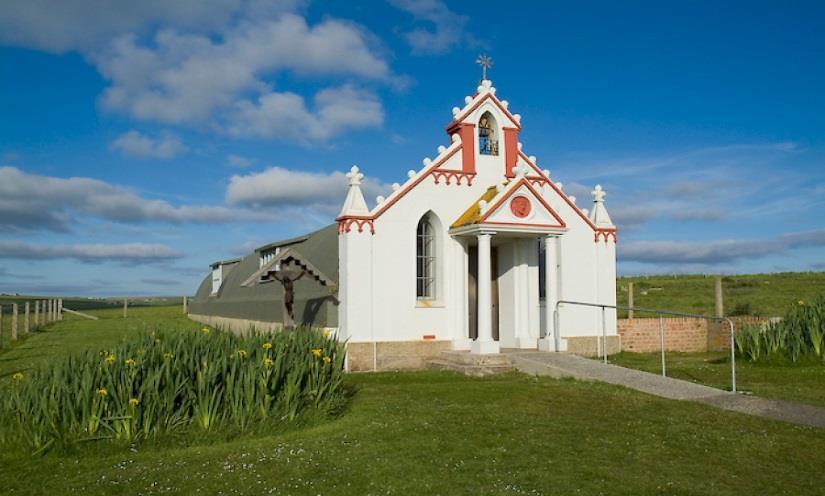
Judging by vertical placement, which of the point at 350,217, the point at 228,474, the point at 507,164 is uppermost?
the point at 507,164

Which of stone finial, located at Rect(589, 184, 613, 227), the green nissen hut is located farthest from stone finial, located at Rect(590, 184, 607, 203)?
the green nissen hut

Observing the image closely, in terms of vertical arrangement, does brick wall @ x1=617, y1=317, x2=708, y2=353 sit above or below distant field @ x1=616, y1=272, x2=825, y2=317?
below

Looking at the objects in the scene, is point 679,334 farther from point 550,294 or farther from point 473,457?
point 473,457

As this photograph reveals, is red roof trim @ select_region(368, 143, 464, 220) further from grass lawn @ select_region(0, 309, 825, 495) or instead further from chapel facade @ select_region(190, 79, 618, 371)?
grass lawn @ select_region(0, 309, 825, 495)

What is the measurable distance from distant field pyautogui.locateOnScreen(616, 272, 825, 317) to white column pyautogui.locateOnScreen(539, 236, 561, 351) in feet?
31.1

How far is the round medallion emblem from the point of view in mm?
17445

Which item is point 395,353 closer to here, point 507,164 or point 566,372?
point 566,372

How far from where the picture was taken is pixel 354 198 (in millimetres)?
17438

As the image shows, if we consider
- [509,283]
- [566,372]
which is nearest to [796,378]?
[566,372]

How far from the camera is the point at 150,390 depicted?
9273 millimetres

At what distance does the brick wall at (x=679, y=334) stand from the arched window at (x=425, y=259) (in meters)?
6.65

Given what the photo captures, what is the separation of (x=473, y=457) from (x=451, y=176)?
10.9 meters

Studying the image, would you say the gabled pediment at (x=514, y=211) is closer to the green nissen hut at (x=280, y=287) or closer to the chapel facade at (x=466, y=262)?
the chapel facade at (x=466, y=262)

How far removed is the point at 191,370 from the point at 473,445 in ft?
13.3
